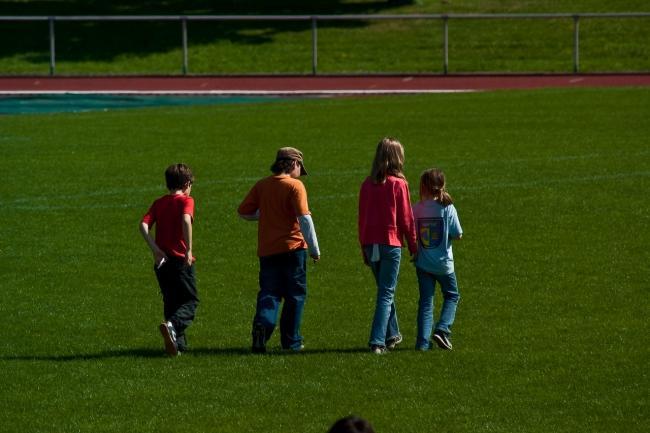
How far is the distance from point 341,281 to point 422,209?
11.7 feet

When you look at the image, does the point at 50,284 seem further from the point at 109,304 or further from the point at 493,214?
the point at 493,214

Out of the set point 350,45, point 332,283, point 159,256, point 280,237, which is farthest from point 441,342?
point 350,45

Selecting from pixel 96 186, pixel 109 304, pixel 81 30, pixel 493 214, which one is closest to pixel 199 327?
pixel 109 304

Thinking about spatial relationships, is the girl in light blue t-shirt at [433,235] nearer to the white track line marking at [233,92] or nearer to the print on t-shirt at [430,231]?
the print on t-shirt at [430,231]

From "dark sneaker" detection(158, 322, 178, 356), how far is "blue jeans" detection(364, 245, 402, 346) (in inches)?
61.3

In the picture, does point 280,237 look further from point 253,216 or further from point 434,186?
point 434,186

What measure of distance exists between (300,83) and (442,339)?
25915mm

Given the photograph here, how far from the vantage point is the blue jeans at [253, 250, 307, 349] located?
1131 centimetres

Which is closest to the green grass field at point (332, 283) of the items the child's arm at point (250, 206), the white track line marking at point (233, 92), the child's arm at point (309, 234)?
the child's arm at point (309, 234)

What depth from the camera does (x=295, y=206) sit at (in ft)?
36.3

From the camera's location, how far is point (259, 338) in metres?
11.4

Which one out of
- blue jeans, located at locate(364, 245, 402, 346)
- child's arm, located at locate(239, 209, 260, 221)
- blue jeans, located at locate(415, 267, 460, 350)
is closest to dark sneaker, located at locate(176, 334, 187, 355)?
child's arm, located at locate(239, 209, 260, 221)

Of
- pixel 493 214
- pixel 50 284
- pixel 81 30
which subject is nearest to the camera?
pixel 50 284

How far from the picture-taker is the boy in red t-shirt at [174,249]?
11141 mm
